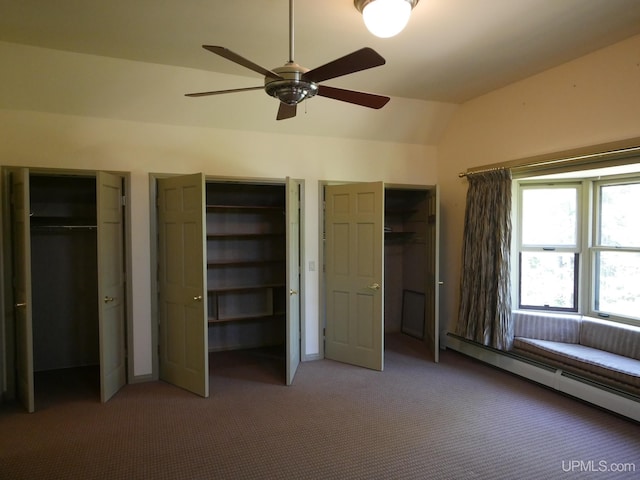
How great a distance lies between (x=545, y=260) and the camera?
14.5 ft

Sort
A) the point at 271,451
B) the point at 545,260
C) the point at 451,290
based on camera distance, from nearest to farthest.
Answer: the point at 271,451
the point at 545,260
the point at 451,290

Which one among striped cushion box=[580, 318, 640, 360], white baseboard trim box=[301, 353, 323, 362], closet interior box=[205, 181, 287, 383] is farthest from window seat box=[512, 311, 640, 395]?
closet interior box=[205, 181, 287, 383]

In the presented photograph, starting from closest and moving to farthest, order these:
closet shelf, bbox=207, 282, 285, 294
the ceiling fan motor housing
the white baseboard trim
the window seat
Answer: the ceiling fan motor housing
the window seat
closet shelf, bbox=207, 282, 285, 294
the white baseboard trim

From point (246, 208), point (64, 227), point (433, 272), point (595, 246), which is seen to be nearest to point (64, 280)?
point (64, 227)

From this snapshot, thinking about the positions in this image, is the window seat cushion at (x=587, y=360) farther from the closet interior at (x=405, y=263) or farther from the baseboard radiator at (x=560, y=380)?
the closet interior at (x=405, y=263)

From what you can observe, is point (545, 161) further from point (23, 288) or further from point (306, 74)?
point (23, 288)

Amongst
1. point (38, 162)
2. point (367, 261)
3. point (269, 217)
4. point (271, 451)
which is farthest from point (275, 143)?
point (271, 451)

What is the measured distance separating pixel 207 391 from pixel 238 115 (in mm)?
2727

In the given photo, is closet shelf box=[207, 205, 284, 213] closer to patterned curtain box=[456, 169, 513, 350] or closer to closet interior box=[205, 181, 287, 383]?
closet interior box=[205, 181, 287, 383]

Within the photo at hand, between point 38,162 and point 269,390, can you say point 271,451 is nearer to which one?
point 269,390

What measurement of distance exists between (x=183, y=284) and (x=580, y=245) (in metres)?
4.07

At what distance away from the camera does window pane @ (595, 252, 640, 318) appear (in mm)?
3804

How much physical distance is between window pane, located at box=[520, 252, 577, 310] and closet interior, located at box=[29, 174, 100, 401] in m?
4.67

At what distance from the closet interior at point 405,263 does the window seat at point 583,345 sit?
140 centimetres
